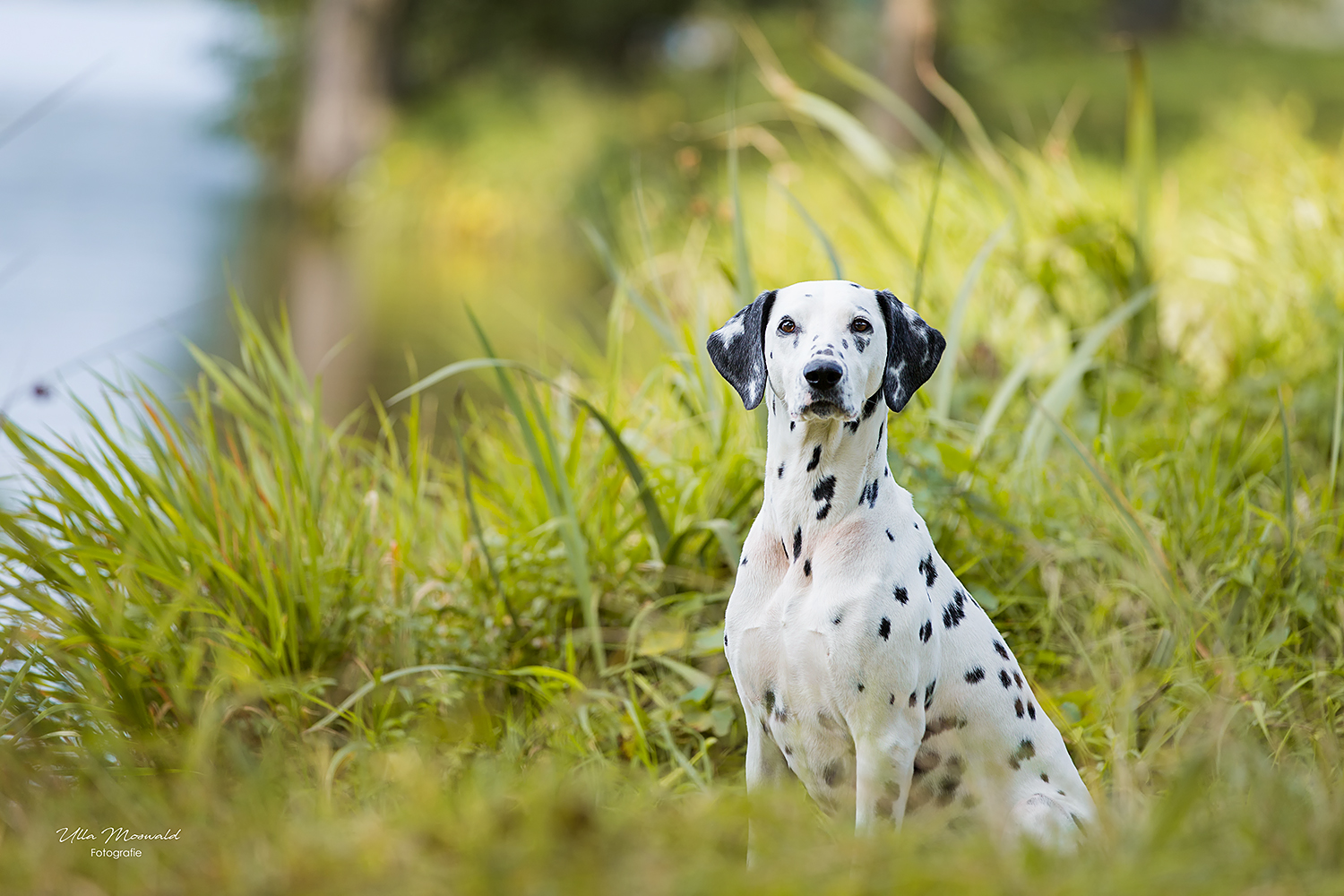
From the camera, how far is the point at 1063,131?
5207 millimetres

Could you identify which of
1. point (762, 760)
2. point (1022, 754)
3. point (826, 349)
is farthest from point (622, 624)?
point (826, 349)

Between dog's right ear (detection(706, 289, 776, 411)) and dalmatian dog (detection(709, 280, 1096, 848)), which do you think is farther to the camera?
dog's right ear (detection(706, 289, 776, 411))

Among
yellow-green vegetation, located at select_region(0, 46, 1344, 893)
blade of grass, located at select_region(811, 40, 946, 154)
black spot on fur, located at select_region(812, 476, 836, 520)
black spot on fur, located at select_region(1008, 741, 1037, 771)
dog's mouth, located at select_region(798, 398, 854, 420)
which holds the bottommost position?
black spot on fur, located at select_region(1008, 741, 1037, 771)

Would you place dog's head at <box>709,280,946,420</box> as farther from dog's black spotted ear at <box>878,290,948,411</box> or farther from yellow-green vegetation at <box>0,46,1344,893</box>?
yellow-green vegetation at <box>0,46,1344,893</box>

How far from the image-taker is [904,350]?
226 centimetres

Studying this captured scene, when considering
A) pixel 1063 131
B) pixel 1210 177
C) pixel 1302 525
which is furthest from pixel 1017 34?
pixel 1302 525

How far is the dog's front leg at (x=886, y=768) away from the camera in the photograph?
2.11 metres

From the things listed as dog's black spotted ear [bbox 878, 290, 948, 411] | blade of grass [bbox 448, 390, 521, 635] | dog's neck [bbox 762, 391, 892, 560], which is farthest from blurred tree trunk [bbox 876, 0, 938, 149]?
dog's neck [bbox 762, 391, 892, 560]

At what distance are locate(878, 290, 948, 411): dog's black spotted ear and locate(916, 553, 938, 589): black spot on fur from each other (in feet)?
1.02

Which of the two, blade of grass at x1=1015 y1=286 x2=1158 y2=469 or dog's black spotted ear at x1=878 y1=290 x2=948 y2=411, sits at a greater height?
dog's black spotted ear at x1=878 y1=290 x2=948 y2=411

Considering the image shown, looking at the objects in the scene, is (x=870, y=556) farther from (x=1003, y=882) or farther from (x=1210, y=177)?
(x=1210, y=177)

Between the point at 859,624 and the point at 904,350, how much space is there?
0.56 meters

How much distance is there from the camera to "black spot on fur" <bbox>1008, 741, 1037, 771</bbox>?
7.41ft

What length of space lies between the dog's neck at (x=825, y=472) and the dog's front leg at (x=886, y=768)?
0.37 metres
